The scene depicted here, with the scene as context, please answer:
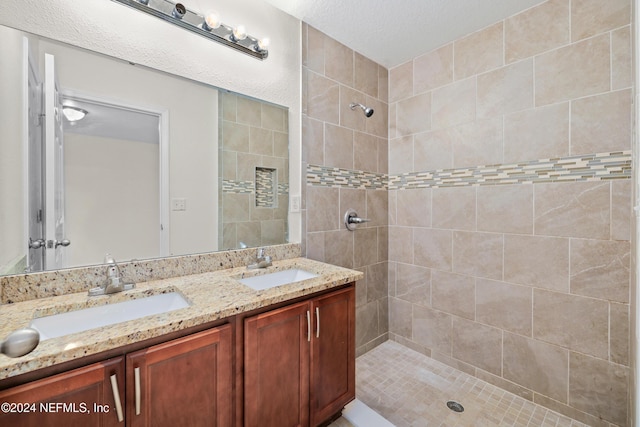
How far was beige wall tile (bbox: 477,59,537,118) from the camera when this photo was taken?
1720 mm

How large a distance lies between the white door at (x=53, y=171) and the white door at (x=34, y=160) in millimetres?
17

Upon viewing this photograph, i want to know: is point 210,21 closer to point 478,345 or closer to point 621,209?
point 621,209

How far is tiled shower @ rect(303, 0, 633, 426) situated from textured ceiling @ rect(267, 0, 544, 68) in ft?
0.31

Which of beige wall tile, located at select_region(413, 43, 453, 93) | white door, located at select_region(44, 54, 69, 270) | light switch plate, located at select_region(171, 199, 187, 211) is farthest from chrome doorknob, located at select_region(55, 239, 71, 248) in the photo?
beige wall tile, located at select_region(413, 43, 453, 93)

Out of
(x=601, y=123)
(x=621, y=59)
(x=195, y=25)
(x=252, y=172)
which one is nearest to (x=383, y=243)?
(x=252, y=172)

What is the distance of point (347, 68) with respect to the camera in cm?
214

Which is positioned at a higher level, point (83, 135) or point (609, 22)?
point (609, 22)

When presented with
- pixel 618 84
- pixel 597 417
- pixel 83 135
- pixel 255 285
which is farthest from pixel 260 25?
pixel 597 417

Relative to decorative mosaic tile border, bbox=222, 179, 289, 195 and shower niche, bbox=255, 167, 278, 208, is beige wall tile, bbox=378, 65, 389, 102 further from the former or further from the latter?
decorative mosaic tile border, bbox=222, 179, 289, 195

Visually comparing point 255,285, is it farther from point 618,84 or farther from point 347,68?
point 618,84

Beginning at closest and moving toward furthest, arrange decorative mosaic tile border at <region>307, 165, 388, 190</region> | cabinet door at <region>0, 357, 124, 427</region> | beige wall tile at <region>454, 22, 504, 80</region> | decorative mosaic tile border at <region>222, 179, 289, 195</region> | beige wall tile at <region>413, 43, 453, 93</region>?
1. cabinet door at <region>0, 357, 124, 427</region>
2. decorative mosaic tile border at <region>222, 179, 289, 195</region>
3. beige wall tile at <region>454, 22, 504, 80</region>
4. decorative mosaic tile border at <region>307, 165, 388, 190</region>
5. beige wall tile at <region>413, 43, 453, 93</region>

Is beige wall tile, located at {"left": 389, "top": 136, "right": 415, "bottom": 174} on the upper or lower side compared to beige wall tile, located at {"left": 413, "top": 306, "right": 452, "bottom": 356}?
upper

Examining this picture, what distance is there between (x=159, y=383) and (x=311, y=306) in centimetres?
64

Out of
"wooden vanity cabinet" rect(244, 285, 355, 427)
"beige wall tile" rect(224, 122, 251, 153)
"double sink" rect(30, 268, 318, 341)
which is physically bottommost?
"wooden vanity cabinet" rect(244, 285, 355, 427)
